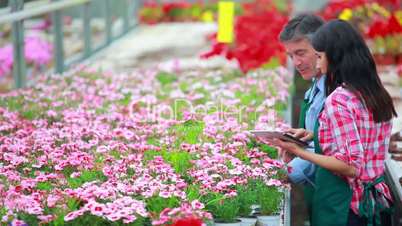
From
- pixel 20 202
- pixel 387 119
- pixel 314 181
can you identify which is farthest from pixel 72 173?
pixel 387 119

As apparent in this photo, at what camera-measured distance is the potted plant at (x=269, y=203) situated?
3.99 meters

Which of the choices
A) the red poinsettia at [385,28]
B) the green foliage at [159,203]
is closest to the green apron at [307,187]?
the green foliage at [159,203]

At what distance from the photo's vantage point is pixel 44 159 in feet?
15.5

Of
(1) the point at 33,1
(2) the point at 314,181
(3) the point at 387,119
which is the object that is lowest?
(2) the point at 314,181

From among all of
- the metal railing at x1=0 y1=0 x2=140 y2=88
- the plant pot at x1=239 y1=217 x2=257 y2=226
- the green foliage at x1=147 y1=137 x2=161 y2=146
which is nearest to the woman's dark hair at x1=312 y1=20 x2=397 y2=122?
the plant pot at x1=239 y1=217 x2=257 y2=226

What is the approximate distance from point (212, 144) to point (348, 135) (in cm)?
118

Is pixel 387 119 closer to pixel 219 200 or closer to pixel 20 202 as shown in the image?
pixel 219 200

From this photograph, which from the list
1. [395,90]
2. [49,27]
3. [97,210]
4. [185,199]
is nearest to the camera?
[97,210]

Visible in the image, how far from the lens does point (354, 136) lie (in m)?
4.16

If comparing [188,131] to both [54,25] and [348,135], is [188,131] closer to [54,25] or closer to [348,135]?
[348,135]

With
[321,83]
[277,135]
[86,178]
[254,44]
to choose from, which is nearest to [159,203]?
[86,178]

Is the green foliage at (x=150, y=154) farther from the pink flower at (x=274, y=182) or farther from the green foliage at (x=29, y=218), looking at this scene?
the green foliage at (x=29, y=218)

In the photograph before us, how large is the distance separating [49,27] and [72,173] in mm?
11181

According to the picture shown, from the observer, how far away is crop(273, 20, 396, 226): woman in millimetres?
4176
